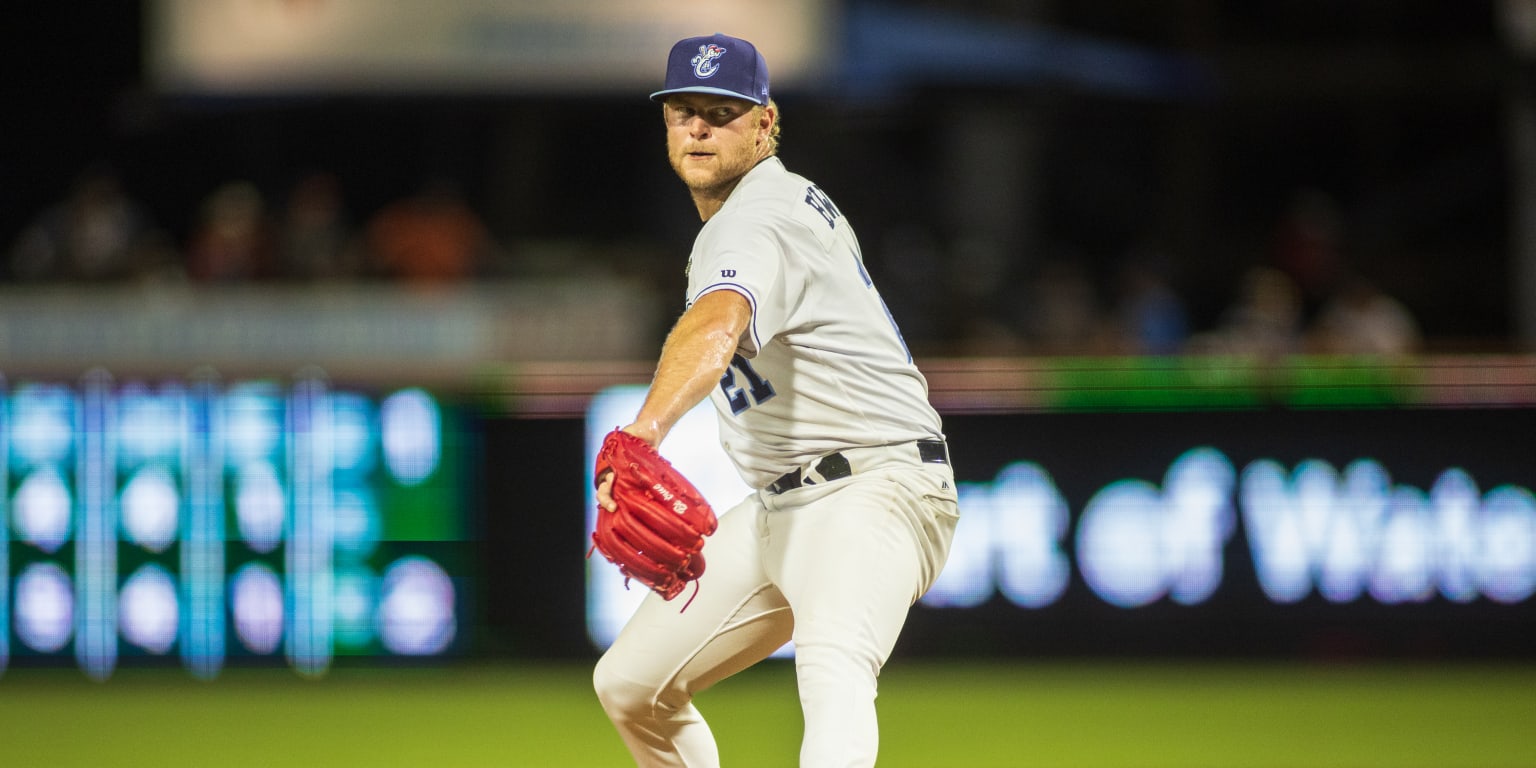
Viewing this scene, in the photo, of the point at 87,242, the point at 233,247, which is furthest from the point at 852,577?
the point at 87,242

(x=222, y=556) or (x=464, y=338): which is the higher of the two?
(x=464, y=338)

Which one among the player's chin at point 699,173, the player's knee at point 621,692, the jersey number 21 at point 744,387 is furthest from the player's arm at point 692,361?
→ the player's knee at point 621,692

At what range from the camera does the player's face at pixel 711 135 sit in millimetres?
3982

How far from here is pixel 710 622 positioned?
13.5ft

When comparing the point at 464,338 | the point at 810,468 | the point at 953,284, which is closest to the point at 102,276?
the point at 464,338

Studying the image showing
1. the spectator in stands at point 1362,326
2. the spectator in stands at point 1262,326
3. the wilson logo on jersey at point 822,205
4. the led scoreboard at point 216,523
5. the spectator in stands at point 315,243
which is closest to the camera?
the wilson logo on jersey at point 822,205

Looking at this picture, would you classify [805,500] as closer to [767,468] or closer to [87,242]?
[767,468]

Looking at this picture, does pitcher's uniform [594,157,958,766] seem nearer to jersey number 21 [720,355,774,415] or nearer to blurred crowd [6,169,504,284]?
jersey number 21 [720,355,774,415]

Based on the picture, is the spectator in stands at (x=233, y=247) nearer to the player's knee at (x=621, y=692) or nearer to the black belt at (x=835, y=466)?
the player's knee at (x=621, y=692)

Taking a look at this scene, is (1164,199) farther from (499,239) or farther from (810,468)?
(810,468)

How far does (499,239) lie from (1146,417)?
29.9ft

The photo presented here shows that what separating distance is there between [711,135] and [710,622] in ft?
3.57

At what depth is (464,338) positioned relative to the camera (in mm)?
9617

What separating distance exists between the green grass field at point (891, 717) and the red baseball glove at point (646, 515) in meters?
2.93
